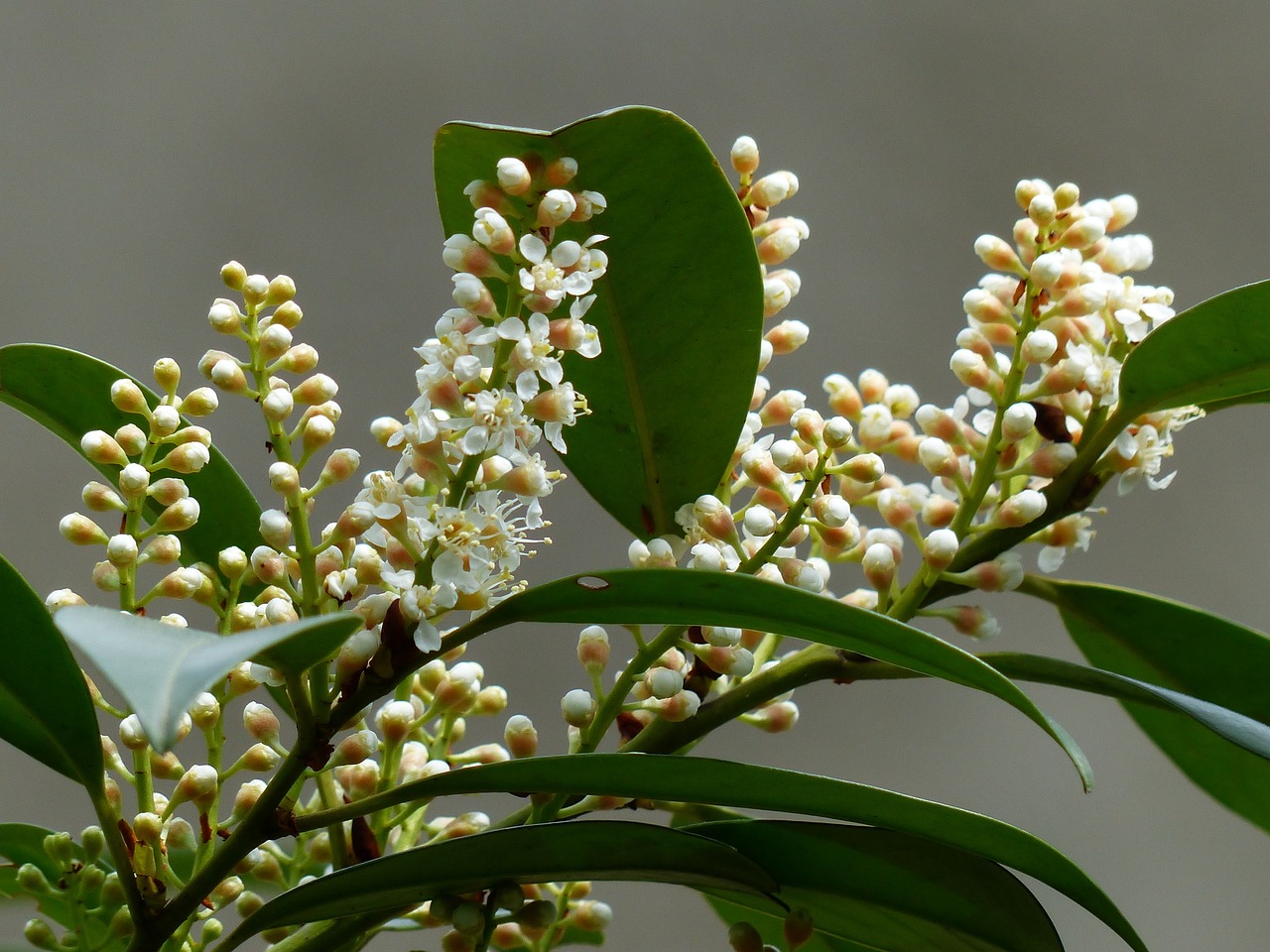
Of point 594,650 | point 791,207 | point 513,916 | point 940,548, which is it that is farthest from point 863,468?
point 791,207

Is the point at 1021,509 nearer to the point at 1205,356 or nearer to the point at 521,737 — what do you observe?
the point at 1205,356

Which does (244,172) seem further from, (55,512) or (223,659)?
(223,659)

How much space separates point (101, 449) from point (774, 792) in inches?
13.1

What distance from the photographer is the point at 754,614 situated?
47cm

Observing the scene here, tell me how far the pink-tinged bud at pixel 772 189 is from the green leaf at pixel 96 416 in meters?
0.31

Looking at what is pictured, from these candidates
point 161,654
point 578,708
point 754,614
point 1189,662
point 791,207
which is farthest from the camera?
point 791,207

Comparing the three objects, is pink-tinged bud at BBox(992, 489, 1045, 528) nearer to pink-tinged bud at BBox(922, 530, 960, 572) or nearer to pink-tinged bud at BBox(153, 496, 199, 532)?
pink-tinged bud at BBox(922, 530, 960, 572)

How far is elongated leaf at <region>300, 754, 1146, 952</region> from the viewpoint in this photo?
1.65ft

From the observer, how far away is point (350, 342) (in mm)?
2072

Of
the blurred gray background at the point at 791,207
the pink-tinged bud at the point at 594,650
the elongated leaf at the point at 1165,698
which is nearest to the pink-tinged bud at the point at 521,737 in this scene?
the pink-tinged bud at the point at 594,650

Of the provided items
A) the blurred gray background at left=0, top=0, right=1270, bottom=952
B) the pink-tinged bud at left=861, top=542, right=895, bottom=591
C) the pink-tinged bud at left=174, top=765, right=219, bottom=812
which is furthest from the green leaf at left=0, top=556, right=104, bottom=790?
the blurred gray background at left=0, top=0, right=1270, bottom=952

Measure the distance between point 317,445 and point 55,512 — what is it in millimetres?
1633

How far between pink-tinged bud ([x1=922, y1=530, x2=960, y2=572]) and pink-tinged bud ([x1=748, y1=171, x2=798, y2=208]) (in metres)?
0.18

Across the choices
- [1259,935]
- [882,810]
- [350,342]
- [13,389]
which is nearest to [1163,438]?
[882,810]
